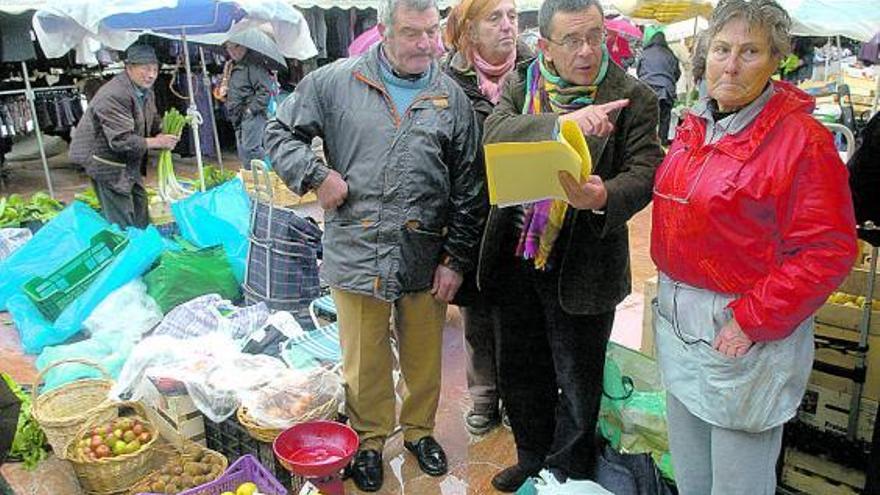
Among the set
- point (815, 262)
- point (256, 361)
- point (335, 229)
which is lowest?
point (256, 361)

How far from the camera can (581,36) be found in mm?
1984


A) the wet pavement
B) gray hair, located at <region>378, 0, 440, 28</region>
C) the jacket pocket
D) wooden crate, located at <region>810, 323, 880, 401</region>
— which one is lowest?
the wet pavement

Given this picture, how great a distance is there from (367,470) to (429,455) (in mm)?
272

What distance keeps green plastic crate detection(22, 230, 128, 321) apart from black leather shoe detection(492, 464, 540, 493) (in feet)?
9.89

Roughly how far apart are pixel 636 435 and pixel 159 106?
942 centimetres

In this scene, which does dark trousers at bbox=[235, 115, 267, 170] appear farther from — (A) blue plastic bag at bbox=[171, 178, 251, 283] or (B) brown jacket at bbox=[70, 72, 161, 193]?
(A) blue plastic bag at bbox=[171, 178, 251, 283]

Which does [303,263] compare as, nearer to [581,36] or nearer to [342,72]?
[342,72]

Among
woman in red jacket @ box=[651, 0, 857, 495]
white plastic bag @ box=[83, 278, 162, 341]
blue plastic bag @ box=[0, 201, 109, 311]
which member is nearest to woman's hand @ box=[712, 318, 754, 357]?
woman in red jacket @ box=[651, 0, 857, 495]

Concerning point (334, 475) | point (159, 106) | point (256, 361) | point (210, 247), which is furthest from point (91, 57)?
point (334, 475)

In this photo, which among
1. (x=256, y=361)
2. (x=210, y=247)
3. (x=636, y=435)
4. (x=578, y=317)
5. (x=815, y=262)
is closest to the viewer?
(x=815, y=262)

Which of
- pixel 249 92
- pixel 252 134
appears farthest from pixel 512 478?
pixel 249 92

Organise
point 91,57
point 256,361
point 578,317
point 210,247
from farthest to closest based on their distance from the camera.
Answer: point 91,57 < point 210,247 < point 256,361 < point 578,317

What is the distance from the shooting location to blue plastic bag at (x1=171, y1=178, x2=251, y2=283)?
484 cm

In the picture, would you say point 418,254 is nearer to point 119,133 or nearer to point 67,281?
point 67,281
